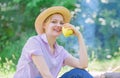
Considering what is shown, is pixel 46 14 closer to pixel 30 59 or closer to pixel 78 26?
pixel 30 59

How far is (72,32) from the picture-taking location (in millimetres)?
3664

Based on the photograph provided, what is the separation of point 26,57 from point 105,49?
134 inches

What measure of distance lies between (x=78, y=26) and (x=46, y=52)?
3.13 metres

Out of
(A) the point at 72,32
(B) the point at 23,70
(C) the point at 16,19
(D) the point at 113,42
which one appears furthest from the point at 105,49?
(B) the point at 23,70

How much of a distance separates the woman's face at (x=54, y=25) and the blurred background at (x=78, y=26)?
9.31 feet

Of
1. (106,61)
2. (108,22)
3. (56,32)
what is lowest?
(106,61)

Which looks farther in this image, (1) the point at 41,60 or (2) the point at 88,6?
(2) the point at 88,6

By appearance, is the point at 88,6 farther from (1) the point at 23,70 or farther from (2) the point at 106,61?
(1) the point at 23,70

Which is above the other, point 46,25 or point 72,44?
point 46,25

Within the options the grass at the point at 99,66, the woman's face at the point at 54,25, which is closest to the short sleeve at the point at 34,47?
the woman's face at the point at 54,25

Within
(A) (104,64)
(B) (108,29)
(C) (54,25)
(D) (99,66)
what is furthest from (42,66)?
(B) (108,29)

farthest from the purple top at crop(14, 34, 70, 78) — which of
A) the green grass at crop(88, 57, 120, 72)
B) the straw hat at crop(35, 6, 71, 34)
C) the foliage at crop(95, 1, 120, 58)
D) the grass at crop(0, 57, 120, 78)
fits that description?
the foliage at crop(95, 1, 120, 58)

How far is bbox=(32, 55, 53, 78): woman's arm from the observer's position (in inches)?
128

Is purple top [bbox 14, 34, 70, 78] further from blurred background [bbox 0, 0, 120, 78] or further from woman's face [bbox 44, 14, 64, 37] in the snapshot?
blurred background [bbox 0, 0, 120, 78]
